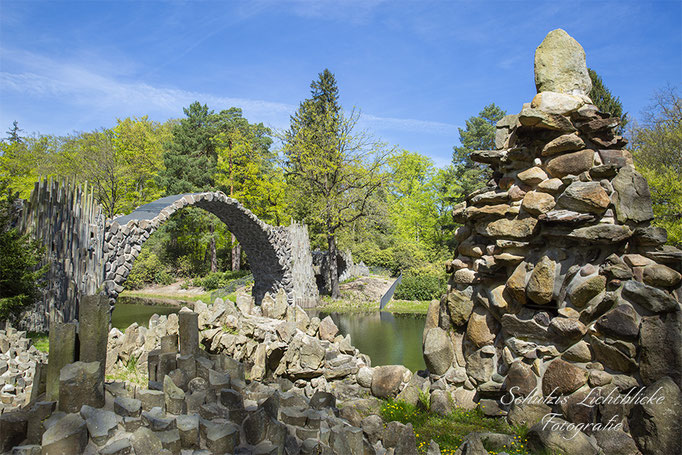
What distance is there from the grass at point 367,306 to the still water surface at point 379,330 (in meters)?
0.94

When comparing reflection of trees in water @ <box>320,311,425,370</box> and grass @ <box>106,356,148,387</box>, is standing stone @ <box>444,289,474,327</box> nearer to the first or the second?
reflection of trees in water @ <box>320,311,425,370</box>

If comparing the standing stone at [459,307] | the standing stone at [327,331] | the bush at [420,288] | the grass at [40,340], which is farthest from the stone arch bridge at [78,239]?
the bush at [420,288]

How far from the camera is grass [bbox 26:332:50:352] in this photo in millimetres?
6870

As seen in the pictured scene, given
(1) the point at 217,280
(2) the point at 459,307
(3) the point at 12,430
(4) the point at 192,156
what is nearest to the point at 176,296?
(1) the point at 217,280

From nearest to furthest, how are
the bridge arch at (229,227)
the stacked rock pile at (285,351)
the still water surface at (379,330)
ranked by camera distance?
1. the stacked rock pile at (285,351)
2. the still water surface at (379,330)
3. the bridge arch at (229,227)

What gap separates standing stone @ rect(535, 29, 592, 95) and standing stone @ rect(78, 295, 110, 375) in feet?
16.1

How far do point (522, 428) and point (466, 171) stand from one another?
27380 mm

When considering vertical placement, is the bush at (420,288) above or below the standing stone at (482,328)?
below

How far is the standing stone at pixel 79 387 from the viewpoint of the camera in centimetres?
202

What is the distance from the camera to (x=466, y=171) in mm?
29812

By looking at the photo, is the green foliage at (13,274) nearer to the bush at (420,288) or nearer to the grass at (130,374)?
the grass at (130,374)

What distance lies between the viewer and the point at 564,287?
4.16 m

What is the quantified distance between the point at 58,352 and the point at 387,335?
11245 millimetres

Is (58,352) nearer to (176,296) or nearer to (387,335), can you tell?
(387,335)
